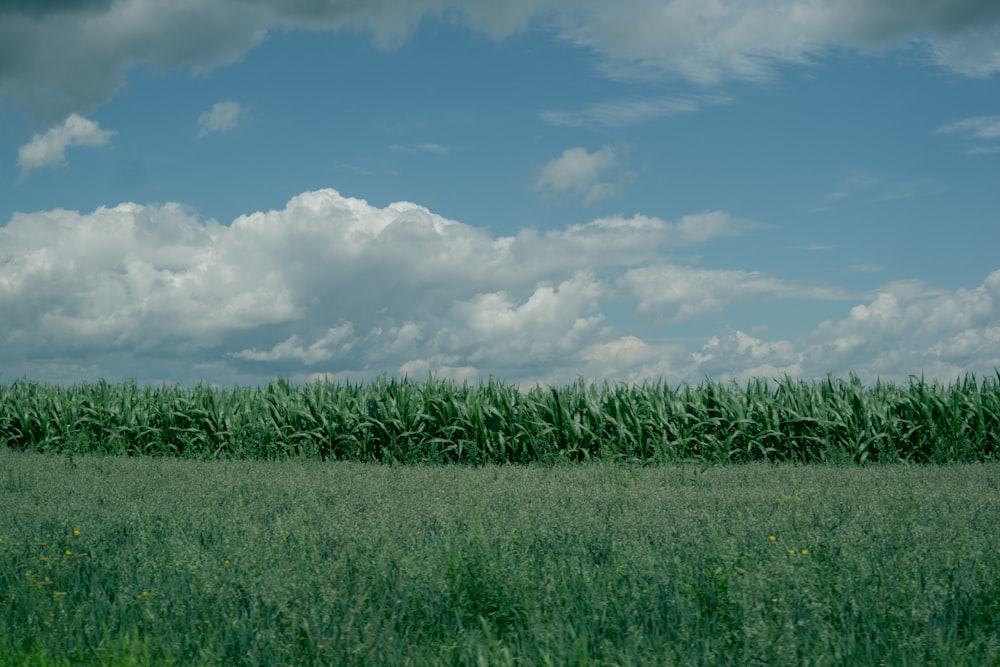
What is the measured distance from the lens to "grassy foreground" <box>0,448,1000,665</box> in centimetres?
401

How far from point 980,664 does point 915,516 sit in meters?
2.86

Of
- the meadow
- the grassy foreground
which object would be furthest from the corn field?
the grassy foreground

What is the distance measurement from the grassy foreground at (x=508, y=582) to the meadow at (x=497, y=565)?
2 centimetres

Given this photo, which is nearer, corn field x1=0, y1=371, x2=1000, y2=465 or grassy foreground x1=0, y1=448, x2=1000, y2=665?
grassy foreground x1=0, y1=448, x2=1000, y2=665

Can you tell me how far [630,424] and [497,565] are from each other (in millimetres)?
8701

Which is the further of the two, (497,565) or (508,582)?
(497,565)

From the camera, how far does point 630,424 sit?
13.2 m

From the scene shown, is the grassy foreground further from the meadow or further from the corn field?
the corn field

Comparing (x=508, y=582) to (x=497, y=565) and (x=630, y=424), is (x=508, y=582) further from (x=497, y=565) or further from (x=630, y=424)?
(x=630, y=424)

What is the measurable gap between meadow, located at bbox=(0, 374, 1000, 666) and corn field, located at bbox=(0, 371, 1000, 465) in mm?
2198

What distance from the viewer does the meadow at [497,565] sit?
4066mm

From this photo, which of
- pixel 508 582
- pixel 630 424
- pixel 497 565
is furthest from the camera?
pixel 630 424

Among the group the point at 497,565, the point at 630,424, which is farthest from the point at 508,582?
the point at 630,424

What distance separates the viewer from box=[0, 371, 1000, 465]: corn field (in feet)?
43.1
